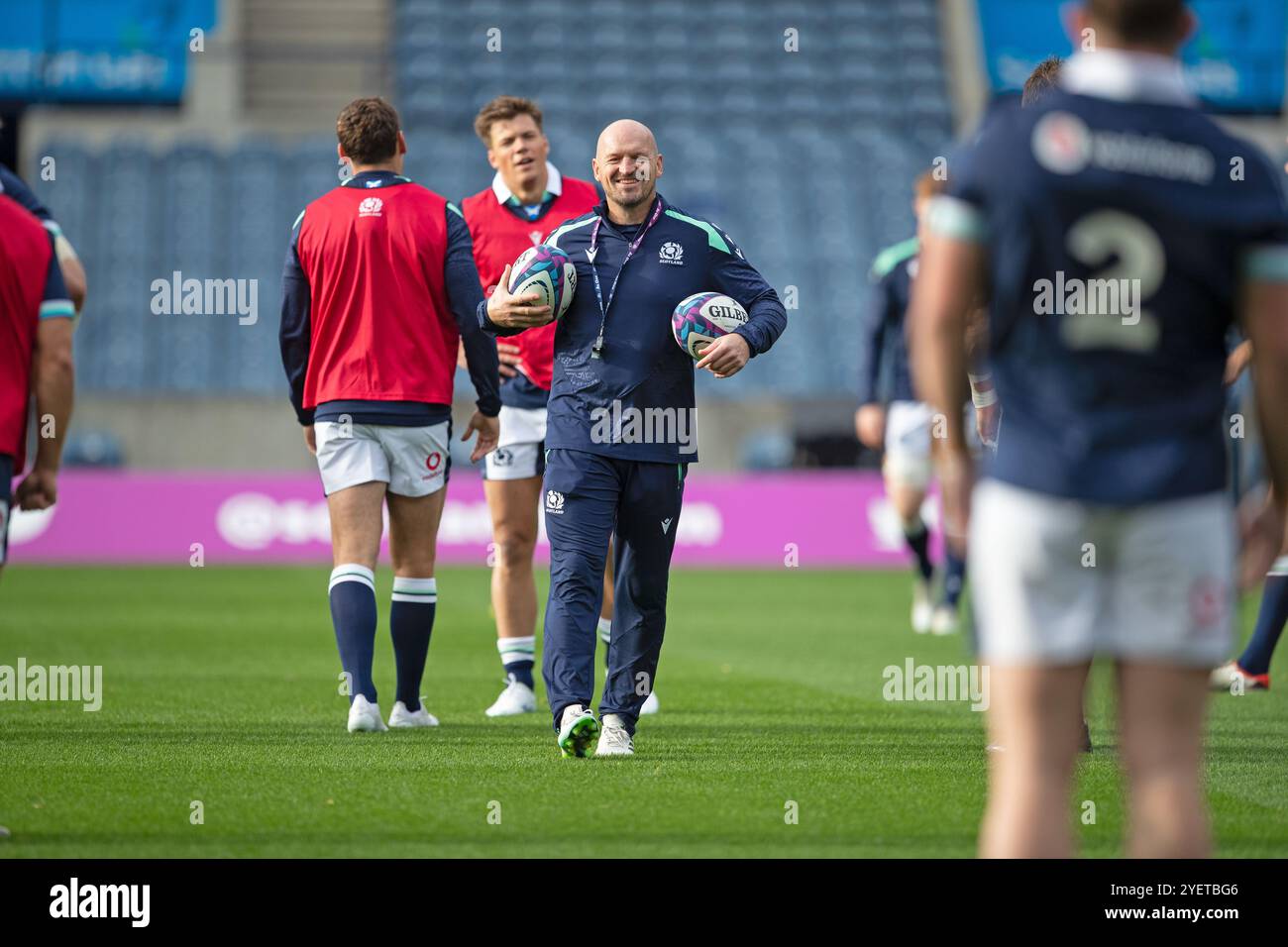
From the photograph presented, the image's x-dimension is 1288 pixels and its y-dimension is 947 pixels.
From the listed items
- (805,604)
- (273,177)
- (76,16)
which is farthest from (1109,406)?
(76,16)

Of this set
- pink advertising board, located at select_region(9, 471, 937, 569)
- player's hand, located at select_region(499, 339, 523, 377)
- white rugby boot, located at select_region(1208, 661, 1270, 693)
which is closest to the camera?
player's hand, located at select_region(499, 339, 523, 377)

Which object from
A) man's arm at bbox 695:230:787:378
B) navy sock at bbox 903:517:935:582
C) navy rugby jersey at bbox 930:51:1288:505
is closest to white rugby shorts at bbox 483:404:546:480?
man's arm at bbox 695:230:787:378

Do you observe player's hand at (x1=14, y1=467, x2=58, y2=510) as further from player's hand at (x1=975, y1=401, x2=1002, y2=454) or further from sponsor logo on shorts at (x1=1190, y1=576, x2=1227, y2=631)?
player's hand at (x1=975, y1=401, x2=1002, y2=454)

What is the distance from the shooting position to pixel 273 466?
74.4 feet

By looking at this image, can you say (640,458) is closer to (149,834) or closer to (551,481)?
(551,481)

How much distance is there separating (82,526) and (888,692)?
12484mm

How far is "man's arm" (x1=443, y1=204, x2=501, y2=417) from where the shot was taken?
23.6 feet

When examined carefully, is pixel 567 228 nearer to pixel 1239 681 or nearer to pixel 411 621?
pixel 411 621

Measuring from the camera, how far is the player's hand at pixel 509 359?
27.1 feet

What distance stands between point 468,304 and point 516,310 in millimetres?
849

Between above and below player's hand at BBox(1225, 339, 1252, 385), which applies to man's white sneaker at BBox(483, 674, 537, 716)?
below

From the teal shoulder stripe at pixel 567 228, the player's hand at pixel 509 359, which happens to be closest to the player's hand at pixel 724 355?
the teal shoulder stripe at pixel 567 228

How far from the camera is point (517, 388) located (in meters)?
8.27

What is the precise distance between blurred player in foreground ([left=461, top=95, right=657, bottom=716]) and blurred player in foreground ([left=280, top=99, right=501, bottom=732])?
2.66 ft
